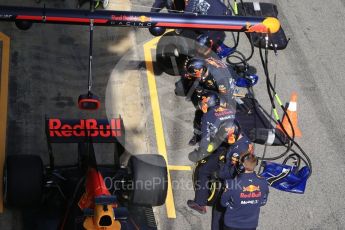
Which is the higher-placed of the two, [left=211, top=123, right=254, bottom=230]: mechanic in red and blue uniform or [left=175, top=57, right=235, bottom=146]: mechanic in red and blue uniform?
[left=175, top=57, right=235, bottom=146]: mechanic in red and blue uniform

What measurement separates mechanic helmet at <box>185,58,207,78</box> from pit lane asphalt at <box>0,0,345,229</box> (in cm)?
81

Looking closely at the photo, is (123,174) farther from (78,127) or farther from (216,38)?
(216,38)

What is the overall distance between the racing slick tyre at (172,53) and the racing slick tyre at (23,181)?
157 inches

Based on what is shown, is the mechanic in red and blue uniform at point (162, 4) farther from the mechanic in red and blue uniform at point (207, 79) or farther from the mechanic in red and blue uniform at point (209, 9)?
the mechanic in red and blue uniform at point (207, 79)

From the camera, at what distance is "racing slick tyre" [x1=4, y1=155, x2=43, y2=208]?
8.32 m

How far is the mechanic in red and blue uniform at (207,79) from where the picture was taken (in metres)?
10.8

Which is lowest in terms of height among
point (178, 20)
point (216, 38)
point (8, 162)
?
point (8, 162)

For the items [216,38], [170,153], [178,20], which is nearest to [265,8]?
[216,38]

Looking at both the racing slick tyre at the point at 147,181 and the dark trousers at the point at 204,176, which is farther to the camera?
the dark trousers at the point at 204,176

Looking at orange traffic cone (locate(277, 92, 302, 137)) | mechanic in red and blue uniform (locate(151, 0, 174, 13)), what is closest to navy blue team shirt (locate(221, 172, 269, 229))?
orange traffic cone (locate(277, 92, 302, 137))

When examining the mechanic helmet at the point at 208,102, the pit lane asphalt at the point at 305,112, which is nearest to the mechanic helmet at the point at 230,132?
the mechanic helmet at the point at 208,102

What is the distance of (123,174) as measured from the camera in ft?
28.8

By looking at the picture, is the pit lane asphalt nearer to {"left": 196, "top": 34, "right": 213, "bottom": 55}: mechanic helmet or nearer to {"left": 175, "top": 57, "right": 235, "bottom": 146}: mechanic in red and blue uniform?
{"left": 175, "top": 57, "right": 235, "bottom": 146}: mechanic in red and blue uniform

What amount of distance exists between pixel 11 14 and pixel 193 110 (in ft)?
15.4
